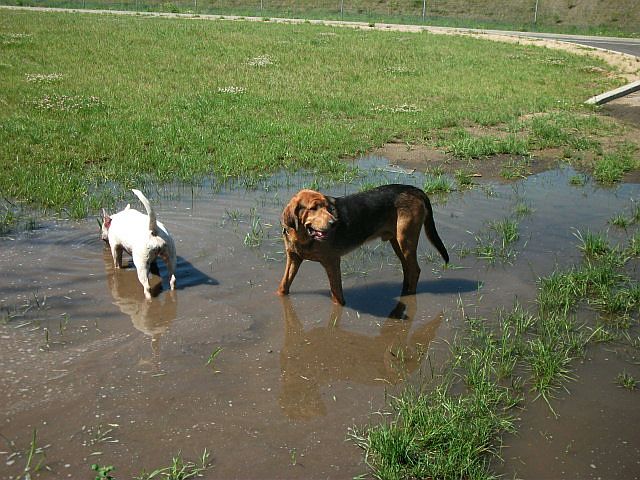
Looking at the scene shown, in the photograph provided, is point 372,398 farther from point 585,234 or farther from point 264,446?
point 585,234

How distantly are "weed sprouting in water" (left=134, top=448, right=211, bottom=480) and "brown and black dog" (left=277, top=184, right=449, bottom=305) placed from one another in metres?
2.28

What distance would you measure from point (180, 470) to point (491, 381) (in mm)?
2266

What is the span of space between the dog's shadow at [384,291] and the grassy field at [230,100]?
138 inches

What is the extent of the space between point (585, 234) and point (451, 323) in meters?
2.95

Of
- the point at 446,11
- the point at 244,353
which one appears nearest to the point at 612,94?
the point at 244,353

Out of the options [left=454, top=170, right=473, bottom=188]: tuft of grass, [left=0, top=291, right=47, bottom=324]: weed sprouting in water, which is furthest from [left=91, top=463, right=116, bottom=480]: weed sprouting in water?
[left=454, top=170, right=473, bottom=188]: tuft of grass

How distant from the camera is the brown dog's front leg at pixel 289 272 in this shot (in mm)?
5926

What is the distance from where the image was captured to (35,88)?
14586 mm

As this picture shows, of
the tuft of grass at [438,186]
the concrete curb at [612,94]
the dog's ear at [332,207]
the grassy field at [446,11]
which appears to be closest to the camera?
the dog's ear at [332,207]

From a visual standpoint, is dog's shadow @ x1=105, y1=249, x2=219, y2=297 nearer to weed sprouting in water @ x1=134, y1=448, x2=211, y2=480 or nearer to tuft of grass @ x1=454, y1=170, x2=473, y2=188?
weed sprouting in water @ x1=134, y1=448, x2=211, y2=480

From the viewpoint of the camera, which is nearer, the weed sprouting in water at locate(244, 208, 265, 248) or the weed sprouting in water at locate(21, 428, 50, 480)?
the weed sprouting in water at locate(21, 428, 50, 480)

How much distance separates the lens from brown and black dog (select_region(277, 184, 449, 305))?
18.2 ft

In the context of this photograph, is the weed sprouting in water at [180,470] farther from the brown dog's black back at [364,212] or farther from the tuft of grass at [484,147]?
the tuft of grass at [484,147]

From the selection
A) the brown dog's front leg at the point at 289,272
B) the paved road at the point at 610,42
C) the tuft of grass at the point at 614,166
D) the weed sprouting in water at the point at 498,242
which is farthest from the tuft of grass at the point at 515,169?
the paved road at the point at 610,42
